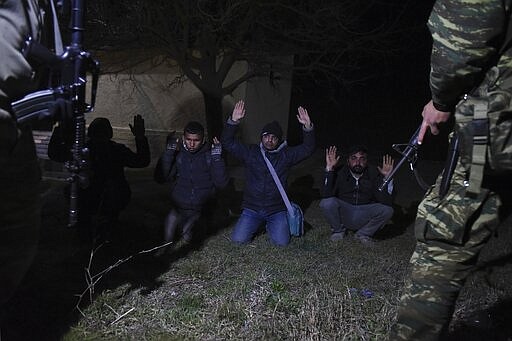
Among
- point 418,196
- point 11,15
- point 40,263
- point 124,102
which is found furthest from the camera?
point 124,102

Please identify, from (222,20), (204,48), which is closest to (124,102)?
(204,48)

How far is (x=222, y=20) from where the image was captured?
16.6ft

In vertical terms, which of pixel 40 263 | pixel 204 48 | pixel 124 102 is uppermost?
pixel 204 48

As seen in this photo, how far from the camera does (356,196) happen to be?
179 inches

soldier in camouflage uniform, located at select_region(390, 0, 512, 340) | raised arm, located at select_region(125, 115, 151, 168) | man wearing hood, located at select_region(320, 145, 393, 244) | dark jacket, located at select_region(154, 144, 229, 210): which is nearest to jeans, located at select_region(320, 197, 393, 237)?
man wearing hood, located at select_region(320, 145, 393, 244)

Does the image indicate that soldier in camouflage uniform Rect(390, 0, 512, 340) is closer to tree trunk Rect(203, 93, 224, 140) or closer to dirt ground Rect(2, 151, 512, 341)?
dirt ground Rect(2, 151, 512, 341)

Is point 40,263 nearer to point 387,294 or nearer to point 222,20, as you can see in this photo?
point 387,294

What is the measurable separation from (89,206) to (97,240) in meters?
0.34

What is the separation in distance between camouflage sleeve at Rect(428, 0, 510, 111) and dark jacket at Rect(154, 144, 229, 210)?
260 cm

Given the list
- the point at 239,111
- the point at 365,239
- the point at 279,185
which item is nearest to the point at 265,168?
the point at 279,185

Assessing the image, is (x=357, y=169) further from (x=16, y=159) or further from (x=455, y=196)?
(x=16, y=159)

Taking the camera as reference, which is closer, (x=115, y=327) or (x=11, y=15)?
(x=11, y=15)

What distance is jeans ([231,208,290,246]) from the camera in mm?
4285

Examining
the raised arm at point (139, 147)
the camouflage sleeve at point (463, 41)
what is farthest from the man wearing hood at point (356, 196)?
the camouflage sleeve at point (463, 41)
